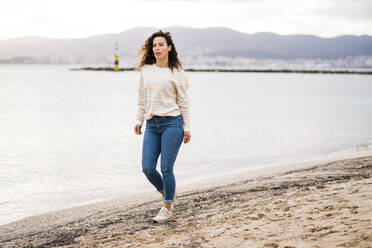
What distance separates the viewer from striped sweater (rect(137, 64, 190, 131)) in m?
4.50

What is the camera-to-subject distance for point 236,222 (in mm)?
4652

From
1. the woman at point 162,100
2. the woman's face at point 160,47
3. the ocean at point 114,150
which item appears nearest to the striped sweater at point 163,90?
the woman at point 162,100

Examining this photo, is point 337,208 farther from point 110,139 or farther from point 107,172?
point 110,139

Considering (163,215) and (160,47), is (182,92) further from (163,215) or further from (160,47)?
(163,215)

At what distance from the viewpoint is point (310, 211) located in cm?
463

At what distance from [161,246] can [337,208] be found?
5.98 ft

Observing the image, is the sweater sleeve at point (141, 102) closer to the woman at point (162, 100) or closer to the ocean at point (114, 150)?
the woman at point (162, 100)

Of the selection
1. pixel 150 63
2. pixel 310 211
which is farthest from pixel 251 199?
pixel 150 63

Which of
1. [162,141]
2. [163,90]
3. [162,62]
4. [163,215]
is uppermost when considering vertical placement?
[162,62]

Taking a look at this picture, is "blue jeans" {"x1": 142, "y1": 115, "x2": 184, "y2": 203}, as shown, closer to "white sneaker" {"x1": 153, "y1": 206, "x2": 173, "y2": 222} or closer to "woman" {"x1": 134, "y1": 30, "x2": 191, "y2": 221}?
"woman" {"x1": 134, "y1": 30, "x2": 191, "y2": 221}

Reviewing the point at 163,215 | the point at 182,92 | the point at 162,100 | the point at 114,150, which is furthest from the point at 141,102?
the point at 114,150

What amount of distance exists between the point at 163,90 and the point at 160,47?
440mm

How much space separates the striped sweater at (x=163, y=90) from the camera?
4496mm

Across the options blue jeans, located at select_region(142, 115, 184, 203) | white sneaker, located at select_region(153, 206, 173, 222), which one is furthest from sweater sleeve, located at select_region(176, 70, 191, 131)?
white sneaker, located at select_region(153, 206, 173, 222)
